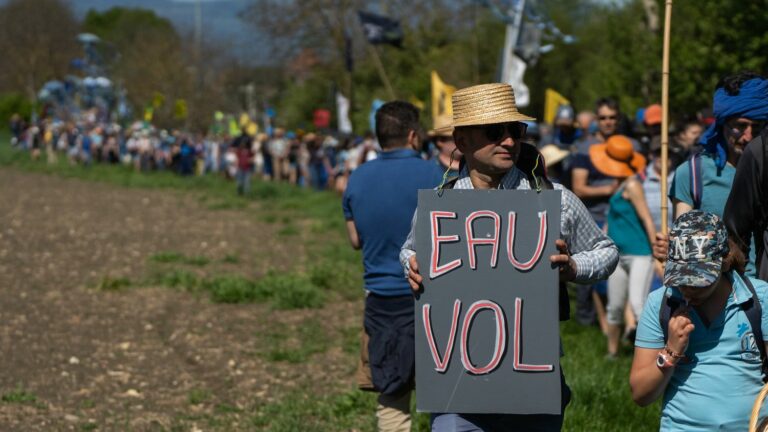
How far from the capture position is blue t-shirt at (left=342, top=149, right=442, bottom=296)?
545 cm

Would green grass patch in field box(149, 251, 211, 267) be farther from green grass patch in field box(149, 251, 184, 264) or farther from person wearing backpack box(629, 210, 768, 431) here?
person wearing backpack box(629, 210, 768, 431)

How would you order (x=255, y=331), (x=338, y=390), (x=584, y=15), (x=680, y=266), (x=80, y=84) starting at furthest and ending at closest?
(x=80, y=84), (x=584, y=15), (x=255, y=331), (x=338, y=390), (x=680, y=266)

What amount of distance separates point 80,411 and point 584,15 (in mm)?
46420

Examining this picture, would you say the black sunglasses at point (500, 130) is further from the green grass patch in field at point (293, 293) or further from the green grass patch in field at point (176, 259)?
the green grass patch in field at point (176, 259)

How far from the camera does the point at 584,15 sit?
51.4 meters

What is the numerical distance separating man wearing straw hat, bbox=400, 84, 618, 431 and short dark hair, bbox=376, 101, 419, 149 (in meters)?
1.57

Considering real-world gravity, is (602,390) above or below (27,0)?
below

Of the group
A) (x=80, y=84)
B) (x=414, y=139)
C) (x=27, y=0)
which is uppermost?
(x=27, y=0)

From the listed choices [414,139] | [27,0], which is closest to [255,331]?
[414,139]

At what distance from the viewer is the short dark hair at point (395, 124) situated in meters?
5.59

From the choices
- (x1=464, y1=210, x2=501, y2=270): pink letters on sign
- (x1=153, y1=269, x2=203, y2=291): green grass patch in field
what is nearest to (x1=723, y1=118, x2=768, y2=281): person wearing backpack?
(x1=464, y1=210, x2=501, y2=270): pink letters on sign

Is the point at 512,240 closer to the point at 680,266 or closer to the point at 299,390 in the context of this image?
the point at 680,266

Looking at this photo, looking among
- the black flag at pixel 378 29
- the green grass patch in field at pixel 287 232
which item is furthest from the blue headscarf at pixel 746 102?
the black flag at pixel 378 29

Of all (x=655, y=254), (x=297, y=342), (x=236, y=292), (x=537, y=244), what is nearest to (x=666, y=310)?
(x=537, y=244)
